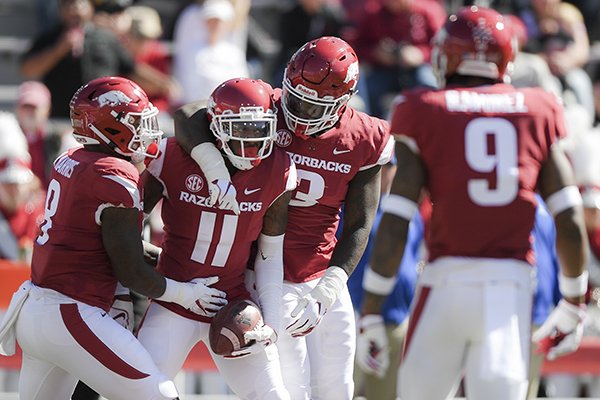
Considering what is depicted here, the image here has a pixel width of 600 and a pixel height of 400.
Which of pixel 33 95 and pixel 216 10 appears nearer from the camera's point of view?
pixel 33 95

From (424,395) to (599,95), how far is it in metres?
6.00

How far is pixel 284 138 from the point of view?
5.13 metres

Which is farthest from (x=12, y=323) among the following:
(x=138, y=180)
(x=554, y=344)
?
(x=554, y=344)

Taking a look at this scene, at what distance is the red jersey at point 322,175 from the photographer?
513 centimetres

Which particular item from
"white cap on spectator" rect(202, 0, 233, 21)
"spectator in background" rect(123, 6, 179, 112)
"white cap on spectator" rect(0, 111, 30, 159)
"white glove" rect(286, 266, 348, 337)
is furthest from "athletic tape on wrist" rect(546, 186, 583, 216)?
"spectator in background" rect(123, 6, 179, 112)

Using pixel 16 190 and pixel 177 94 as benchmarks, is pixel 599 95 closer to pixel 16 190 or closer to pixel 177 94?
pixel 177 94

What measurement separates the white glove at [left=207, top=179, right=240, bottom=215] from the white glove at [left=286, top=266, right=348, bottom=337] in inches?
18.8

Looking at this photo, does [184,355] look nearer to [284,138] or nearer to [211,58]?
[284,138]

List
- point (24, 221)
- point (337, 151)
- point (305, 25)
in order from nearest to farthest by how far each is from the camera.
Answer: point (337, 151), point (24, 221), point (305, 25)

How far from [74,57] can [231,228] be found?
4419 millimetres

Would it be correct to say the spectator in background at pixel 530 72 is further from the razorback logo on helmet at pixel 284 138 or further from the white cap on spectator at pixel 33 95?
the razorback logo on helmet at pixel 284 138

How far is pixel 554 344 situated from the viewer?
193 inches

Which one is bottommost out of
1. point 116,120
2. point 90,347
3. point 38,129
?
point 38,129

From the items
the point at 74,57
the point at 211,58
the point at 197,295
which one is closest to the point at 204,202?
the point at 197,295
